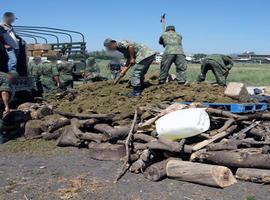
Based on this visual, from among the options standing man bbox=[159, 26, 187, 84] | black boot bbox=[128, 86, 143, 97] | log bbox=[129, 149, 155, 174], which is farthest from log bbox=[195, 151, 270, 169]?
standing man bbox=[159, 26, 187, 84]

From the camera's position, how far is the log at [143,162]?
5.72 metres

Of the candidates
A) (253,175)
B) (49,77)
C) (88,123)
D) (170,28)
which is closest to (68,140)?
(88,123)

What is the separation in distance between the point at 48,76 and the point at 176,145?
766 centimetres

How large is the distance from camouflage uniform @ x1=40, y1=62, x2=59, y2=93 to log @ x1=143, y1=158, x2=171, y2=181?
7438 mm

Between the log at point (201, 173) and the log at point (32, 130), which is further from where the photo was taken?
the log at point (32, 130)

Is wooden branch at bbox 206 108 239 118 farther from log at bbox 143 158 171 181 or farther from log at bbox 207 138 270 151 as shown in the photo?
log at bbox 143 158 171 181

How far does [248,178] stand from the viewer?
17.0 ft

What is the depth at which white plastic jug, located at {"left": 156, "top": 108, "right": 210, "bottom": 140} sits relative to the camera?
19.6 feet

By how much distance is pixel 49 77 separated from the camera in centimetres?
1264

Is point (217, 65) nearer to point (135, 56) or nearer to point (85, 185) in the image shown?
point (135, 56)

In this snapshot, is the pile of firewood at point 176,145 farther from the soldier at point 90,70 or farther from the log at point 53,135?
the soldier at point 90,70

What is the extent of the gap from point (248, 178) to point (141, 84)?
4.40 m

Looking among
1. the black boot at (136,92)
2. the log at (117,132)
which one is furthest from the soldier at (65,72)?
the log at (117,132)

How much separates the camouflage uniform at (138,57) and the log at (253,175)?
4056 millimetres
